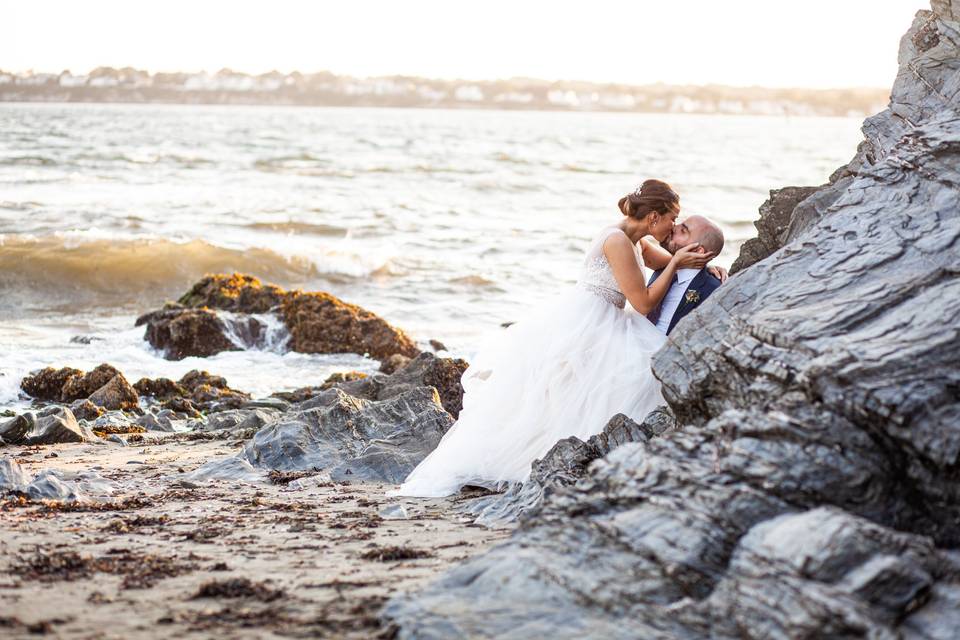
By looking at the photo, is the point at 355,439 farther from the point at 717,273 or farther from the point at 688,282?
the point at 717,273

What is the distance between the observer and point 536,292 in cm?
1975

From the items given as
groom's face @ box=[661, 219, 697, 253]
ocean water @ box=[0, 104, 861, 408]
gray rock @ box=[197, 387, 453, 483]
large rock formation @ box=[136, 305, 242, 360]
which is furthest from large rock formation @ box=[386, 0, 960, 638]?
large rock formation @ box=[136, 305, 242, 360]

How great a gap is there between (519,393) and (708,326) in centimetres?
181

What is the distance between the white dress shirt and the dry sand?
6.32 feet

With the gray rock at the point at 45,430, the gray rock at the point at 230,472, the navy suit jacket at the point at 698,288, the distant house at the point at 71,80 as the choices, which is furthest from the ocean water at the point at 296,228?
the distant house at the point at 71,80

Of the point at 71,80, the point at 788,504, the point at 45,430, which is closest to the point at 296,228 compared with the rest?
the point at 45,430

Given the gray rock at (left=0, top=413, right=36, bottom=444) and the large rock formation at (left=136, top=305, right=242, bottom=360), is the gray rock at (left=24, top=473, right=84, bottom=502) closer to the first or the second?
the gray rock at (left=0, top=413, right=36, bottom=444)

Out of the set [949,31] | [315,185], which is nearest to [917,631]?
[949,31]

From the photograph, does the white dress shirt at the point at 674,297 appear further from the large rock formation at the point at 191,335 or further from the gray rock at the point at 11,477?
the large rock formation at the point at 191,335

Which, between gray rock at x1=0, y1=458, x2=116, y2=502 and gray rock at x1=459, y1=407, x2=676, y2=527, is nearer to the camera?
gray rock at x1=459, y1=407, x2=676, y2=527

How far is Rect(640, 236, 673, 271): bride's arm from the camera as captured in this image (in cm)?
755

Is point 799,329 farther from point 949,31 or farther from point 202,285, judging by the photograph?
point 202,285

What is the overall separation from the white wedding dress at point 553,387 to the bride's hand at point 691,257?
292 mm

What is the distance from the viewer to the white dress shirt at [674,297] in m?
7.22
